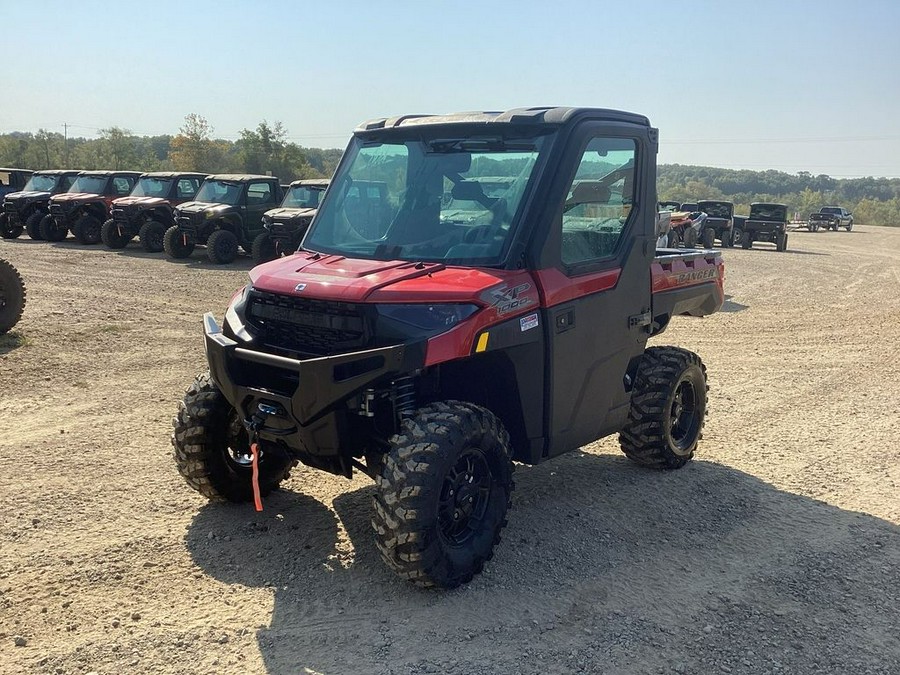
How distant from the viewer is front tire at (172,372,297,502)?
4445 mm

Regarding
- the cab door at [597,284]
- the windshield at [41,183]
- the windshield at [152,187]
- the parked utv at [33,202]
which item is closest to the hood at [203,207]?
the windshield at [152,187]

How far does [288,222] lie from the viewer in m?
16.7

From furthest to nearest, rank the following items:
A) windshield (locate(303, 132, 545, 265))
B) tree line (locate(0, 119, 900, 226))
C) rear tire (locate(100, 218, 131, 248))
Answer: tree line (locate(0, 119, 900, 226))
rear tire (locate(100, 218, 131, 248))
windshield (locate(303, 132, 545, 265))

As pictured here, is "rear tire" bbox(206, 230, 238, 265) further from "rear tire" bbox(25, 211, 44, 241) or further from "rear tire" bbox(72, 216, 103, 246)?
"rear tire" bbox(25, 211, 44, 241)

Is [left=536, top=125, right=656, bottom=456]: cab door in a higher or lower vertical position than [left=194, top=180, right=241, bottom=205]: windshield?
lower

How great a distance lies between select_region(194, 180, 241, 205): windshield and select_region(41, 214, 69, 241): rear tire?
571 cm

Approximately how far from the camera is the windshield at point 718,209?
97.9 feet

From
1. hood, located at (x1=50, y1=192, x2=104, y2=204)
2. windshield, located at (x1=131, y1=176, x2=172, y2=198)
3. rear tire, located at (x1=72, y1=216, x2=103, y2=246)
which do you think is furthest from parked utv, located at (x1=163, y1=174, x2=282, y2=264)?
hood, located at (x1=50, y1=192, x2=104, y2=204)

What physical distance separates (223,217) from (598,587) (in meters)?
16.3

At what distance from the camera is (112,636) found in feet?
11.4

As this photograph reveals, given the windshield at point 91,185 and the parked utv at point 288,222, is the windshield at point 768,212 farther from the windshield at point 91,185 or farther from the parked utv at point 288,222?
the windshield at point 91,185

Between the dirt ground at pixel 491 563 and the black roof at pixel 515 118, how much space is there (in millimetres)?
2305

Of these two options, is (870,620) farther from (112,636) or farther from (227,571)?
(112,636)

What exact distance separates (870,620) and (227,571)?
317 centimetres
